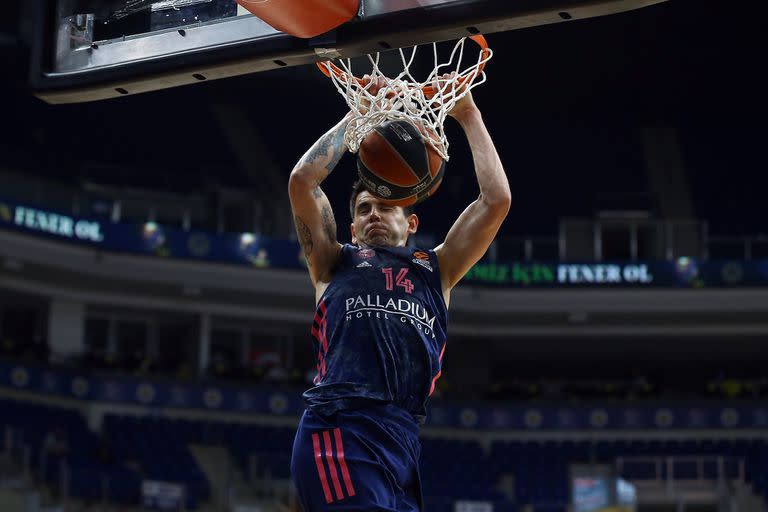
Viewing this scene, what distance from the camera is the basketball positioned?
3.92 m

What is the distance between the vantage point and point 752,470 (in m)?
20.1

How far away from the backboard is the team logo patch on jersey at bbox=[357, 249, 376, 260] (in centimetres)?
70

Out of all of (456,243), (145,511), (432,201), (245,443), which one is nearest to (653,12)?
(432,201)

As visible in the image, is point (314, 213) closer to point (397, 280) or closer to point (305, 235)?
point (305, 235)

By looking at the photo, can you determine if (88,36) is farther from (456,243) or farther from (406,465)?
(406,465)

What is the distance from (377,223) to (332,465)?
2.98 ft

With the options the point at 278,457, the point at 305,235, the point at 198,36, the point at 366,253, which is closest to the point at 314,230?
the point at 305,235

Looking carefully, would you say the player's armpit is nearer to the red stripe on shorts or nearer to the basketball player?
→ the basketball player

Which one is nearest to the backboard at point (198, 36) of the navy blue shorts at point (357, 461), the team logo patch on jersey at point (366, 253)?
the team logo patch on jersey at point (366, 253)

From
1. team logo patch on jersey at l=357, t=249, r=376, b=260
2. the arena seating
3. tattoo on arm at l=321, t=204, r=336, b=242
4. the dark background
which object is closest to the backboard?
tattoo on arm at l=321, t=204, r=336, b=242

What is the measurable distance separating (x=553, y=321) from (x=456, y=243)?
65.1 ft

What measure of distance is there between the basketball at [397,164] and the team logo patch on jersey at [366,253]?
0.19 m

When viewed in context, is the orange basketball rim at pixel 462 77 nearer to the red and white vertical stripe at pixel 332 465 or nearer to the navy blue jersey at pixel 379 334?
the navy blue jersey at pixel 379 334

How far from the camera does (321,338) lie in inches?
149
